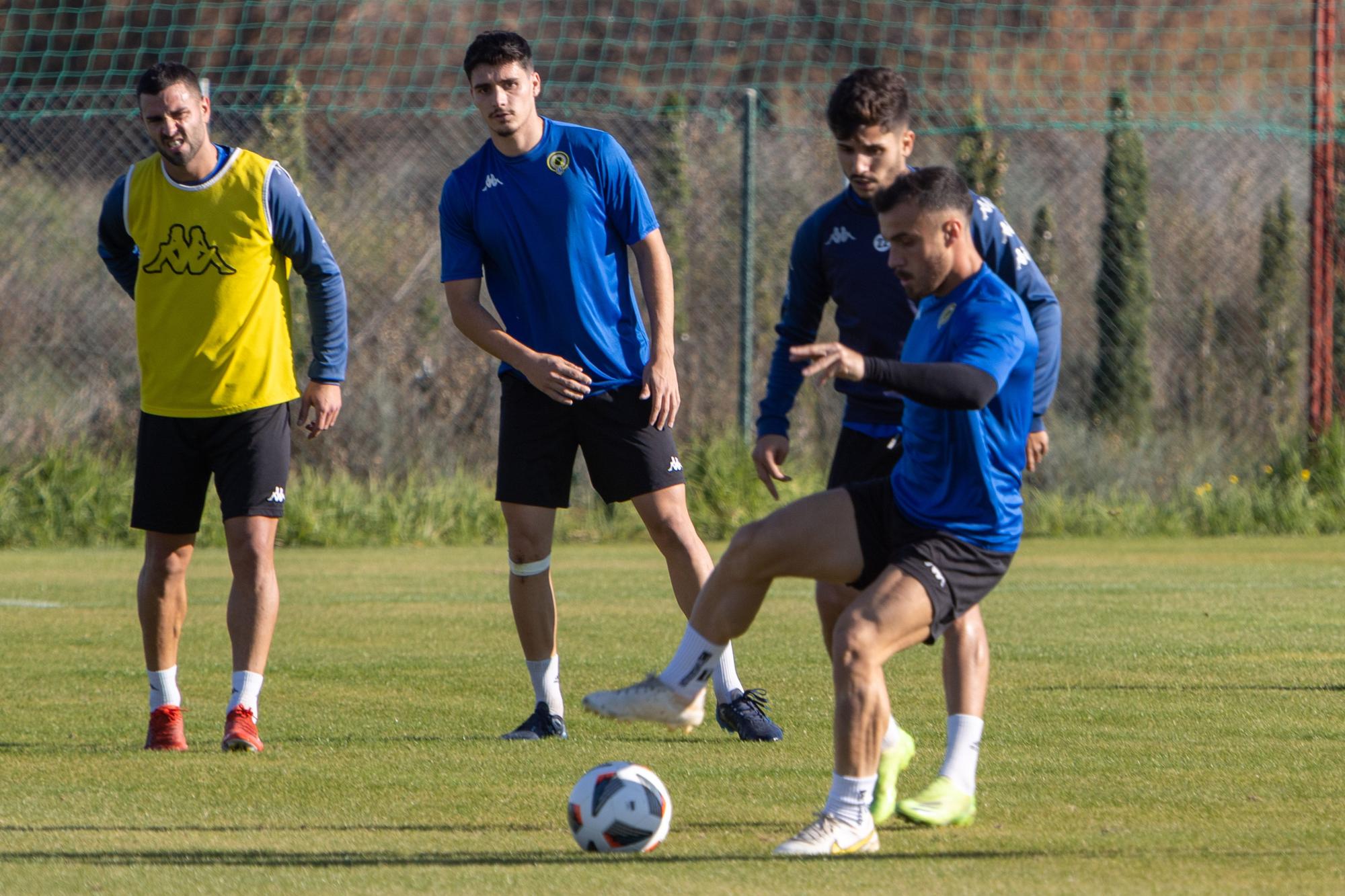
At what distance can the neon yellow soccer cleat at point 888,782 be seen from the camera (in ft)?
16.1

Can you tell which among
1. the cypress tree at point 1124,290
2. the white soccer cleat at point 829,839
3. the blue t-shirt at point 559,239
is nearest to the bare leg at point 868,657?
the white soccer cleat at point 829,839

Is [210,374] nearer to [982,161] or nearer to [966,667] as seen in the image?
[966,667]

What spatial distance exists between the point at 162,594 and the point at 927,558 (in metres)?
2.97

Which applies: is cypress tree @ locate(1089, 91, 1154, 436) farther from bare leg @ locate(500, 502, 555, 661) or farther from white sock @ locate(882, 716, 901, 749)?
white sock @ locate(882, 716, 901, 749)

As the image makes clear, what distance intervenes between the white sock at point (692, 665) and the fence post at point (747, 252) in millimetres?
9864

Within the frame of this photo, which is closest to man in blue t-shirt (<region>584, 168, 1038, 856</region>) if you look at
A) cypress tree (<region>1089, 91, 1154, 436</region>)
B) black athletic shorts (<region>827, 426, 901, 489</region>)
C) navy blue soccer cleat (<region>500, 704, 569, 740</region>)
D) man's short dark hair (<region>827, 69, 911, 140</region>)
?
man's short dark hair (<region>827, 69, 911, 140</region>)

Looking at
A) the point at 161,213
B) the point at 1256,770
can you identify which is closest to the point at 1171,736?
the point at 1256,770

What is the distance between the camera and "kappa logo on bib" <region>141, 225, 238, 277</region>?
6.23 m

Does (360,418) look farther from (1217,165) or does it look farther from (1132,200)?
(1217,165)

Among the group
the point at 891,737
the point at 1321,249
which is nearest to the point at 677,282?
the point at 1321,249

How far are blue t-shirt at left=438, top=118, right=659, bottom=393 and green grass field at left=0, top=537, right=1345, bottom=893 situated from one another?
137 cm

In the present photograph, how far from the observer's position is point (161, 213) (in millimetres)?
6250

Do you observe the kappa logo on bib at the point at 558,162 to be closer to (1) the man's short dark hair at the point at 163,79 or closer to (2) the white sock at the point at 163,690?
(1) the man's short dark hair at the point at 163,79

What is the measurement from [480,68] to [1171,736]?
315 cm
